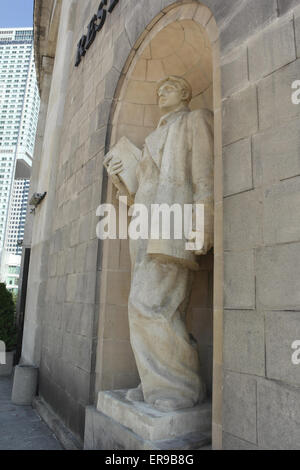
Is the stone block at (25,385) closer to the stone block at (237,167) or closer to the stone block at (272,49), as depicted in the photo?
the stone block at (237,167)

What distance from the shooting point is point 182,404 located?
283 cm

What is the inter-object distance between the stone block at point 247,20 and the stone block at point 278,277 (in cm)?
150

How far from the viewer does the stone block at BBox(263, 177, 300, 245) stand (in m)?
1.98

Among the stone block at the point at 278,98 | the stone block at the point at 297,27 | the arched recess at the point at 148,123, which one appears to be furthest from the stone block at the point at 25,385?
the stone block at the point at 297,27

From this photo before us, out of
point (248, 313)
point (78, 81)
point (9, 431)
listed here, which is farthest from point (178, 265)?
point (78, 81)

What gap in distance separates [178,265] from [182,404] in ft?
3.57

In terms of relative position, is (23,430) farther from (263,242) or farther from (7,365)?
(7,365)

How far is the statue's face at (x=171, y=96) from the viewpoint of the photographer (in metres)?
3.68

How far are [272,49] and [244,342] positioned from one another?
1.81 m

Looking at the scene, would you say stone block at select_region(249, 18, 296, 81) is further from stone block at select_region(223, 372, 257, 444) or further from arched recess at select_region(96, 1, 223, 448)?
stone block at select_region(223, 372, 257, 444)

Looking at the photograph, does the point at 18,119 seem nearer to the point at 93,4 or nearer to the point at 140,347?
the point at 93,4

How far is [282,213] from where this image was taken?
2051 millimetres

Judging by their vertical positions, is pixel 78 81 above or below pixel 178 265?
above

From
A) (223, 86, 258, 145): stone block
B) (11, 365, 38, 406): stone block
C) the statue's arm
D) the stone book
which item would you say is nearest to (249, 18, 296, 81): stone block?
(223, 86, 258, 145): stone block
